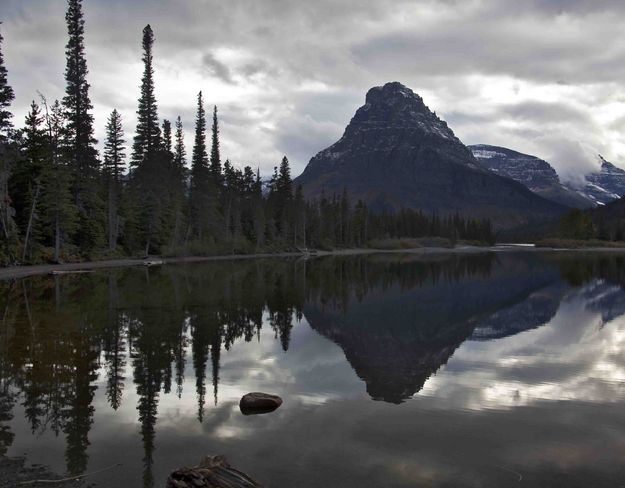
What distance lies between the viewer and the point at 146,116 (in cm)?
8581

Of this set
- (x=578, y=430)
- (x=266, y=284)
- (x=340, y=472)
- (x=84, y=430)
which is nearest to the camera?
(x=340, y=472)

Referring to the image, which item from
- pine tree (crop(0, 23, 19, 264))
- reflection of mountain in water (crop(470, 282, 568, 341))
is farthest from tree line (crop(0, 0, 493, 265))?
reflection of mountain in water (crop(470, 282, 568, 341))

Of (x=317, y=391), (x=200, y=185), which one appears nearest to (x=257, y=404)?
(x=317, y=391)

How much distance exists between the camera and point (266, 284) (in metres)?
47.4

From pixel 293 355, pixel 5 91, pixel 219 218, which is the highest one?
pixel 5 91

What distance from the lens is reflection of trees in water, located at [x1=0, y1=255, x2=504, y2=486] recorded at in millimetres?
13555

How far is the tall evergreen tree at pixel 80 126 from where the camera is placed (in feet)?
217

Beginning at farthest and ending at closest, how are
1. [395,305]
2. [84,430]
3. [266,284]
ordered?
1. [266,284]
2. [395,305]
3. [84,430]

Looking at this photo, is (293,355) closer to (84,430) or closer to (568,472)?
(84,430)

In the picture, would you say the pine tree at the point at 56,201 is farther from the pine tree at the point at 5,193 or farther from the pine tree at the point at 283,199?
the pine tree at the point at 283,199

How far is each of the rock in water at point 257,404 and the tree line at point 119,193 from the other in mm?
42657

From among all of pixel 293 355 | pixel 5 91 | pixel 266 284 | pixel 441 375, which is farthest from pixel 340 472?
Answer: pixel 5 91

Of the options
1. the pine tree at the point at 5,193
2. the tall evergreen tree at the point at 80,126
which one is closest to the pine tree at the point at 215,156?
the tall evergreen tree at the point at 80,126

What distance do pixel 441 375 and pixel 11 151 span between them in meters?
52.1
